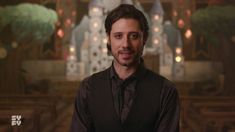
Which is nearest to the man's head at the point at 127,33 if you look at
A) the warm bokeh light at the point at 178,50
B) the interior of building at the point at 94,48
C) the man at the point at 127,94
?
the man at the point at 127,94

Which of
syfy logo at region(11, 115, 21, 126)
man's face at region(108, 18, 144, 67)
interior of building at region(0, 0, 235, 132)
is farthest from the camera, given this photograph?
interior of building at region(0, 0, 235, 132)

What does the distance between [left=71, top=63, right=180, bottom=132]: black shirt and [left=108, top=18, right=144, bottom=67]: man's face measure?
0.26 feet

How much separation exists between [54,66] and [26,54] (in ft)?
2.07

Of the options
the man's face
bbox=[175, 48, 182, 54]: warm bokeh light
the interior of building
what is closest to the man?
the man's face

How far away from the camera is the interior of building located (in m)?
8.43

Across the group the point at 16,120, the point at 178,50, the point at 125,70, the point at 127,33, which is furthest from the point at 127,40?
the point at 178,50

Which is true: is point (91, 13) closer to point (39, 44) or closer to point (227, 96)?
point (39, 44)

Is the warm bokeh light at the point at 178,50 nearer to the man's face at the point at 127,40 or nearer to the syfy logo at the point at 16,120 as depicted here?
the syfy logo at the point at 16,120

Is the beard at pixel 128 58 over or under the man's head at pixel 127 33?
under

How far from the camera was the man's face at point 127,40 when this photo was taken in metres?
1.60

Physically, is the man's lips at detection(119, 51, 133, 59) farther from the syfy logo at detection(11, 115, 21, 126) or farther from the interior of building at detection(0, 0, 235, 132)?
the interior of building at detection(0, 0, 235, 132)

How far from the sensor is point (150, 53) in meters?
8.41

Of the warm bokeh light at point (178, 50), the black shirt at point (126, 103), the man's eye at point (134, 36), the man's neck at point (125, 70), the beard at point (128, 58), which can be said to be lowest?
the warm bokeh light at point (178, 50)

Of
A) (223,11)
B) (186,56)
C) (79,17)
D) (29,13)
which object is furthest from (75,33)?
(223,11)
